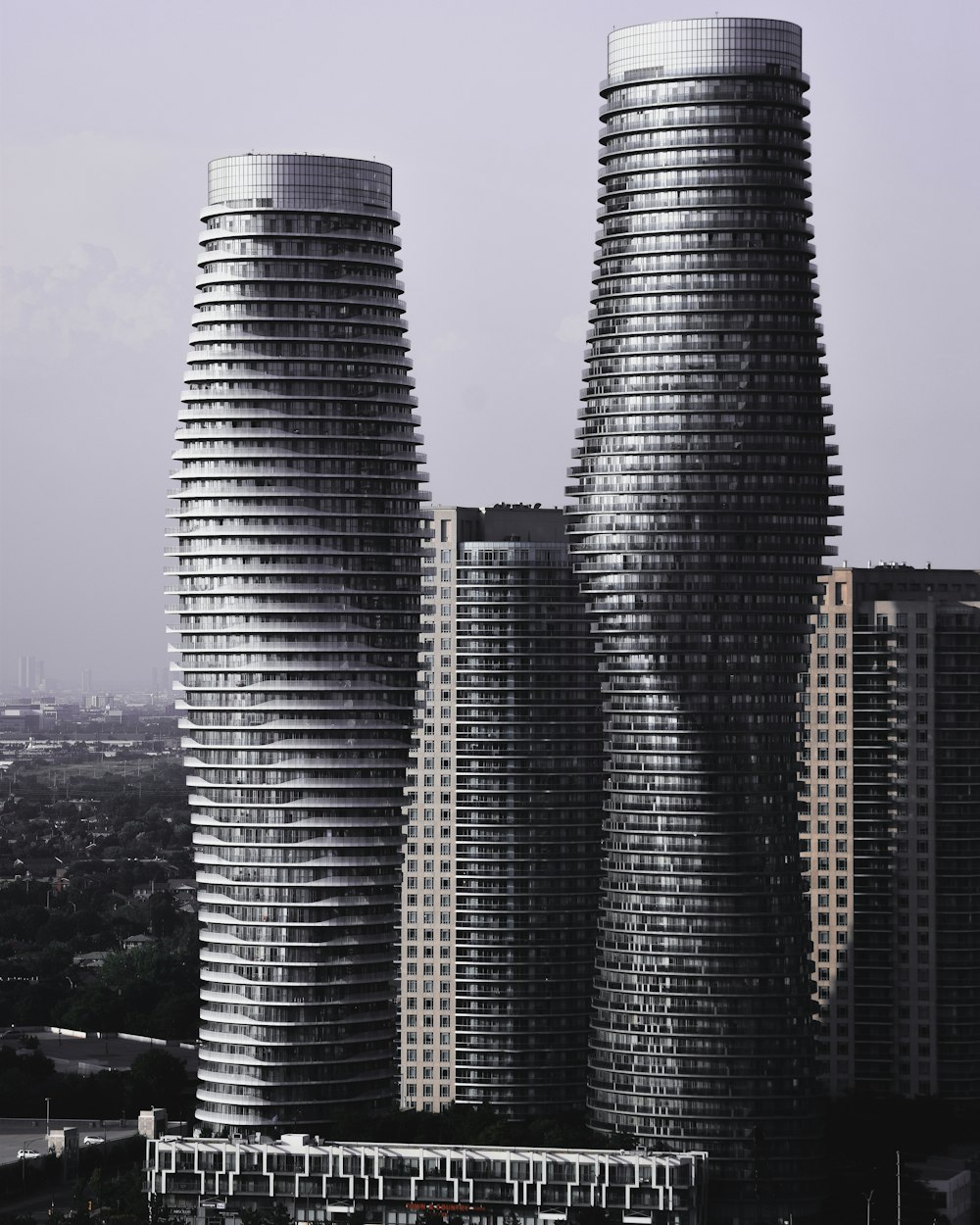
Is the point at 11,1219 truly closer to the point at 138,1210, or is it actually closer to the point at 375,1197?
the point at 138,1210

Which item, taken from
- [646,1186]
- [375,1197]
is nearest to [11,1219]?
[375,1197]

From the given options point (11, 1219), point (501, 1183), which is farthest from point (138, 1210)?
point (501, 1183)

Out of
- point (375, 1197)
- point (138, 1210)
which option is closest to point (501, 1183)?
point (375, 1197)

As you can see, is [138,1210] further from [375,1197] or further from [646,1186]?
[646,1186]

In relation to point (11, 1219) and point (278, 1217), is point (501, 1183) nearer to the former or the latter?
point (278, 1217)

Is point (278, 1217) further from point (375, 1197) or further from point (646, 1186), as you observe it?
point (646, 1186)
